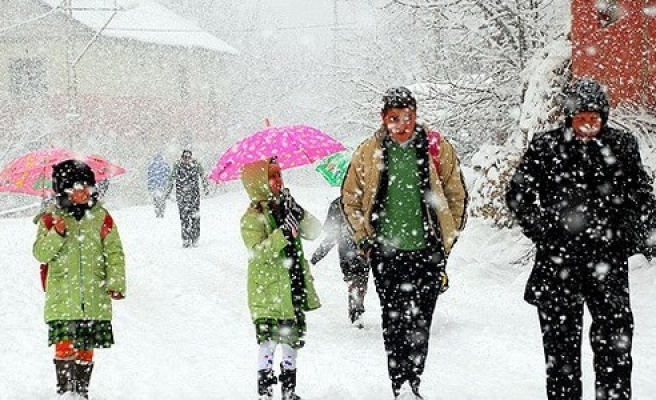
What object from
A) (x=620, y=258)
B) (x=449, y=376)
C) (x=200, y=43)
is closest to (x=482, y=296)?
(x=449, y=376)

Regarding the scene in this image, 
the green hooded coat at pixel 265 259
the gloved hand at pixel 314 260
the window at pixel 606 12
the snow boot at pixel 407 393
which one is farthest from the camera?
the window at pixel 606 12

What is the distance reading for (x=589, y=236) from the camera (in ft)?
14.7

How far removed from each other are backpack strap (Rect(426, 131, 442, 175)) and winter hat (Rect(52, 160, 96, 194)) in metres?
2.27

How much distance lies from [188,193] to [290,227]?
35.8ft

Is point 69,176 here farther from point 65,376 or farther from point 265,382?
point 265,382

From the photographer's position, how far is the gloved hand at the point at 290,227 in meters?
5.80

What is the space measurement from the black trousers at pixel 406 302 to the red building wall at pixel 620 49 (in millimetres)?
6203

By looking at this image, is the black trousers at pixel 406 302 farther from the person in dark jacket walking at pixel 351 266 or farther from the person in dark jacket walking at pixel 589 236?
the person in dark jacket walking at pixel 351 266

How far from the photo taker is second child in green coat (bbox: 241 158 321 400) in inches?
224

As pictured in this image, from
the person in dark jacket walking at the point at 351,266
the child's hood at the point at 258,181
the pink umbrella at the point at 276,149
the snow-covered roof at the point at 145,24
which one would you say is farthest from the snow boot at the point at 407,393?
the snow-covered roof at the point at 145,24

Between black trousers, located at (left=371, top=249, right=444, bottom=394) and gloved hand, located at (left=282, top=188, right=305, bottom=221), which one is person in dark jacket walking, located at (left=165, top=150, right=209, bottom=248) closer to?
gloved hand, located at (left=282, top=188, right=305, bottom=221)

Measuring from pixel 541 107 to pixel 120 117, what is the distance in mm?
32163

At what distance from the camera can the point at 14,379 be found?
7.25 meters

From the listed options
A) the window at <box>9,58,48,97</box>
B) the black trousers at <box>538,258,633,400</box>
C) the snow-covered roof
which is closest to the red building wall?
the black trousers at <box>538,258,633,400</box>
